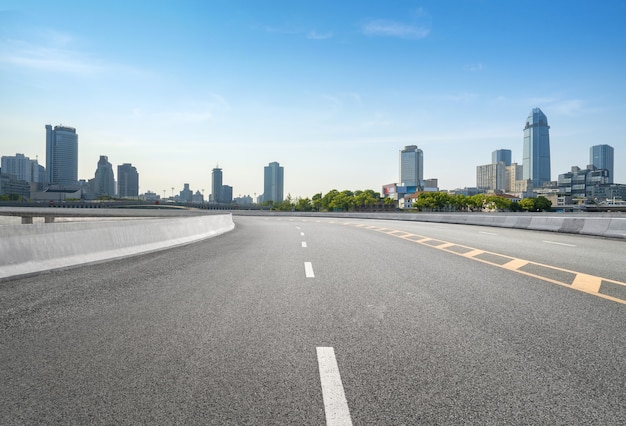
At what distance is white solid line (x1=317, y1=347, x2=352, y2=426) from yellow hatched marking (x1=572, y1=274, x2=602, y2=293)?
518cm

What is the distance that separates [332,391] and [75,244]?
885 centimetres

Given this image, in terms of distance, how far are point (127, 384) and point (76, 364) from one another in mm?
734

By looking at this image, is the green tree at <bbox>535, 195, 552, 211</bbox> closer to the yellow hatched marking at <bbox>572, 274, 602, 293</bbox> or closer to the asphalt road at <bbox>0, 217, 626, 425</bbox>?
the yellow hatched marking at <bbox>572, 274, 602, 293</bbox>

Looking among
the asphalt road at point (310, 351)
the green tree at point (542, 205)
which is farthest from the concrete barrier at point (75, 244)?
the green tree at point (542, 205)

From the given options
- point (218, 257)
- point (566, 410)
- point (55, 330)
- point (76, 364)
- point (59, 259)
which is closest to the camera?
point (566, 410)

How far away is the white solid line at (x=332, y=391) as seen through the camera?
109 inches

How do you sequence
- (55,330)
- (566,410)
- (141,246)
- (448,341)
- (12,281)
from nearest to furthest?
(566,410)
(448,341)
(55,330)
(12,281)
(141,246)

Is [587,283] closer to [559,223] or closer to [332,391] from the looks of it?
[332,391]

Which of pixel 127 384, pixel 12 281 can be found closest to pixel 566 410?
pixel 127 384

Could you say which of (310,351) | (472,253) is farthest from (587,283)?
(310,351)

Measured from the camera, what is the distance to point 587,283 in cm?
764

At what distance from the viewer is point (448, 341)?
4.35 m

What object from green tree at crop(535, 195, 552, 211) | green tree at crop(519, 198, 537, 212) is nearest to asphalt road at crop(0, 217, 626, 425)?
green tree at crop(519, 198, 537, 212)

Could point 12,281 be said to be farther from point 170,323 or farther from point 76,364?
point 76,364
